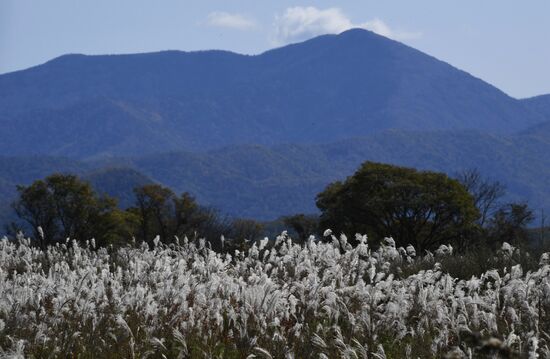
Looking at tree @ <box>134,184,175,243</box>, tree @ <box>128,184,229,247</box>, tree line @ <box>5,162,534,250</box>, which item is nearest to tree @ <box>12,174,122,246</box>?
tree line @ <box>5,162,534,250</box>

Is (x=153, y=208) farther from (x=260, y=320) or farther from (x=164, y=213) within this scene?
(x=260, y=320)

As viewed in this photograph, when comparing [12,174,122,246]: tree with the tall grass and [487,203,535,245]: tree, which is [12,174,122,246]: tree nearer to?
[487,203,535,245]: tree

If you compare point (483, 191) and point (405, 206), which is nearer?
point (405, 206)

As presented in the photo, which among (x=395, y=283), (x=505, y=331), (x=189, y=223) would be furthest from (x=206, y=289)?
(x=189, y=223)

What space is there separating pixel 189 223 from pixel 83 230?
7.21 metres

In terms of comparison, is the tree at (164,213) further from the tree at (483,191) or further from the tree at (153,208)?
the tree at (483,191)

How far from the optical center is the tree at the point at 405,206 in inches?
1512

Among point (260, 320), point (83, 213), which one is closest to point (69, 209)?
point (83, 213)

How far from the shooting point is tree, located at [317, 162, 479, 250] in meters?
38.4

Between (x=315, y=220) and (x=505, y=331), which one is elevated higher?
(x=505, y=331)

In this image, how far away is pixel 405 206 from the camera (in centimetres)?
3894

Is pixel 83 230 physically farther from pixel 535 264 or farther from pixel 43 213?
pixel 535 264

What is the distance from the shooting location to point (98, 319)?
7.80 meters

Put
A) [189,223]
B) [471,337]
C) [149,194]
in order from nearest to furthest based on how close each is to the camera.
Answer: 1. [471,337]
2. [189,223]
3. [149,194]
